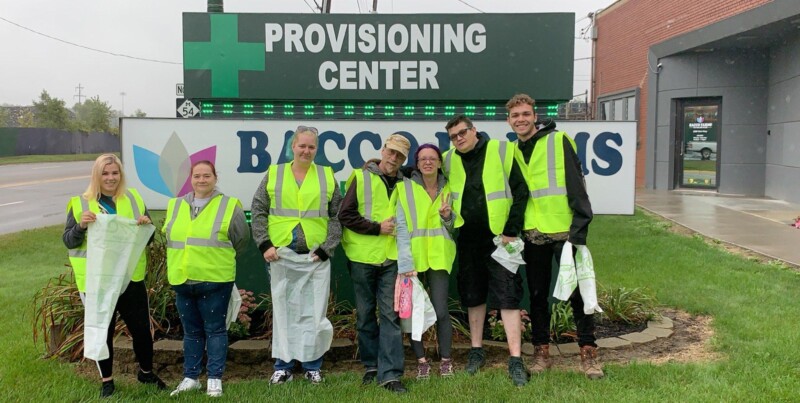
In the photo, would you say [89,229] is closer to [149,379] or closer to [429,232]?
[149,379]

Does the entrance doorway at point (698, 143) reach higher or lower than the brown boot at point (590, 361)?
higher

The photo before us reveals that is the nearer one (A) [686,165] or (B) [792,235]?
(B) [792,235]

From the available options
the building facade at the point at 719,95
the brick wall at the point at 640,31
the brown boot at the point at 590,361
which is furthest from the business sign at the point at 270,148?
the brick wall at the point at 640,31

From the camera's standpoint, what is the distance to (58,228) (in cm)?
1266

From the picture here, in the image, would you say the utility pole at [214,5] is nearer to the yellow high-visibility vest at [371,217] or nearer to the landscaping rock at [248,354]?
the yellow high-visibility vest at [371,217]

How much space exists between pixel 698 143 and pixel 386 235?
16.4 meters

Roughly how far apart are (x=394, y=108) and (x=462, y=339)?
2125 mm

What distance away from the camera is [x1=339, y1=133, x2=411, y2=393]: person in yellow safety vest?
4234mm

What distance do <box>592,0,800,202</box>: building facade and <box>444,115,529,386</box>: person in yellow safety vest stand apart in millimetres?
11206

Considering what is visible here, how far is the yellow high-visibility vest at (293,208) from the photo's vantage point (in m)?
4.21

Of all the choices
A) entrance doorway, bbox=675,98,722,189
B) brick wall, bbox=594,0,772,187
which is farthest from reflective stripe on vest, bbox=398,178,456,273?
entrance doorway, bbox=675,98,722,189

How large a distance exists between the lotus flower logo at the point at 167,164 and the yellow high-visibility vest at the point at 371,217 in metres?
1.80

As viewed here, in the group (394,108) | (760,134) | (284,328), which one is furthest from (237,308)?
(760,134)

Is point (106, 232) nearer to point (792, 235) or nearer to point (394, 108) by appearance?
point (394, 108)
